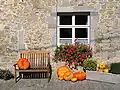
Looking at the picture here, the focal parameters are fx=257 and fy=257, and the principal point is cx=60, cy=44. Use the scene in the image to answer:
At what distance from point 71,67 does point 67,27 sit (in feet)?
4.34

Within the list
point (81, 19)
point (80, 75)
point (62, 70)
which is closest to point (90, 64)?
point (80, 75)

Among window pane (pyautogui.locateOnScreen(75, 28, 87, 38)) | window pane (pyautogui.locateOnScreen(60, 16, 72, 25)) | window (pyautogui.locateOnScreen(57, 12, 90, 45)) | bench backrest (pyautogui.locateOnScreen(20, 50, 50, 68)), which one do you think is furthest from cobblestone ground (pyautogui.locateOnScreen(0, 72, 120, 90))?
window pane (pyautogui.locateOnScreen(60, 16, 72, 25))

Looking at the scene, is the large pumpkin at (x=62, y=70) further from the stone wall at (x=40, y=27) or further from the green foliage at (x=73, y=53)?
the stone wall at (x=40, y=27)

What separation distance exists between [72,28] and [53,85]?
2.21 meters

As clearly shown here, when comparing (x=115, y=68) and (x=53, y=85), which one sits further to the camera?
(x=115, y=68)

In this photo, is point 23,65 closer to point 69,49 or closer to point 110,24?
point 69,49

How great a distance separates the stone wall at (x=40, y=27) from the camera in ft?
26.9

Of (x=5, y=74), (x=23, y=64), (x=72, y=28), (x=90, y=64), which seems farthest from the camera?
(x=72, y=28)

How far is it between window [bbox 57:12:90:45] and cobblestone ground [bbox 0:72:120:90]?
150 cm

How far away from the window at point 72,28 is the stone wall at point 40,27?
0.32 meters

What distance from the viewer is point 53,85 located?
23.5 feet

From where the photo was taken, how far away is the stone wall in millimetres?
8188

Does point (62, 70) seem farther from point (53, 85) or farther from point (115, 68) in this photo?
point (115, 68)

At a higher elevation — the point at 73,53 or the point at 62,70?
the point at 73,53
